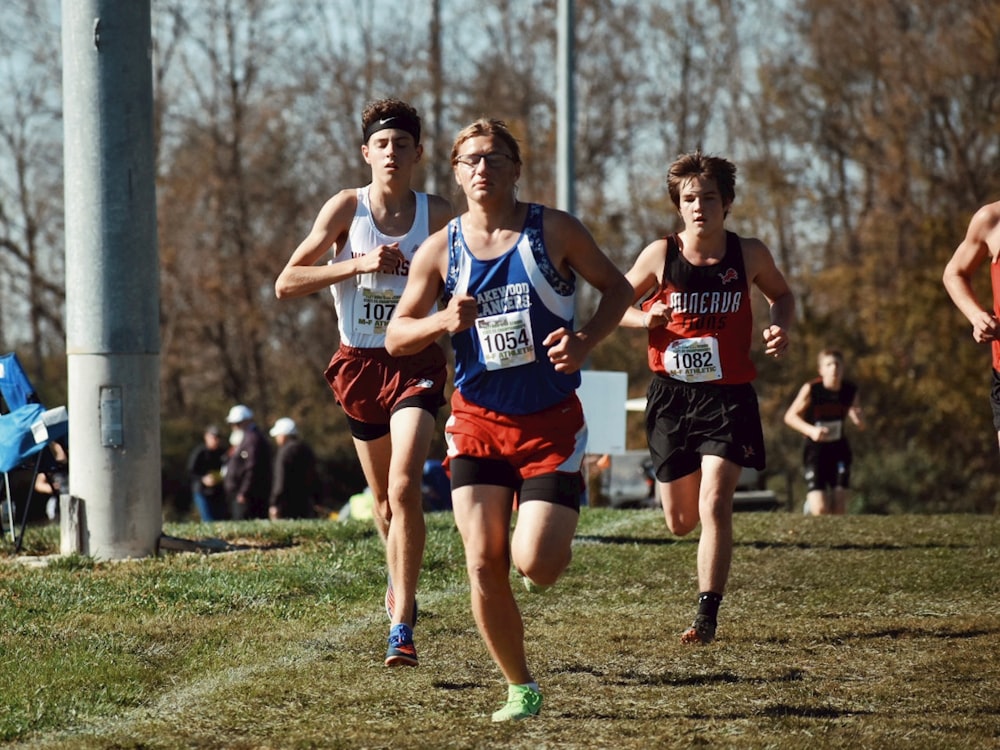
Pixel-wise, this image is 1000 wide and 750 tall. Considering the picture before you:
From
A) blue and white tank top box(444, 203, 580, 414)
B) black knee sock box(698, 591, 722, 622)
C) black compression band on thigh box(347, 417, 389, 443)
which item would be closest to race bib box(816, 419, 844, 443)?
black knee sock box(698, 591, 722, 622)

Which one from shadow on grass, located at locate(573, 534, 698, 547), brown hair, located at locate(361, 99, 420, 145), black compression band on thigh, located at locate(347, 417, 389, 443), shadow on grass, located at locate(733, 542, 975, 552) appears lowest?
shadow on grass, located at locate(733, 542, 975, 552)

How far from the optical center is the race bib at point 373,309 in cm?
695

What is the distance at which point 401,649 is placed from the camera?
20.4 feet

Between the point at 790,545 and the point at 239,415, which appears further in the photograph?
the point at 239,415

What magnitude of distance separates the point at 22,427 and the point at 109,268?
4.52 feet

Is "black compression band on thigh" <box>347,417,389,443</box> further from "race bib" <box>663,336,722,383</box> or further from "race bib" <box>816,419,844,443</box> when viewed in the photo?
"race bib" <box>816,419,844,443</box>

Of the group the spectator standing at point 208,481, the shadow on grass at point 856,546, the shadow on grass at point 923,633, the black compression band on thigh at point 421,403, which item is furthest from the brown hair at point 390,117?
the spectator standing at point 208,481

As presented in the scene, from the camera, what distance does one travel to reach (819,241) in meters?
37.4

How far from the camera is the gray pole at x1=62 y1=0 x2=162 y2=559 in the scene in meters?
10.3

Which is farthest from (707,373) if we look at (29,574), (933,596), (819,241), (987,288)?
(819,241)

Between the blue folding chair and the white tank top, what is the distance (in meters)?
4.29

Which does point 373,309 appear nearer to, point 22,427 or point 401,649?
point 401,649

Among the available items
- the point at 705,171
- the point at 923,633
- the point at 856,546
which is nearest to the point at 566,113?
the point at 856,546

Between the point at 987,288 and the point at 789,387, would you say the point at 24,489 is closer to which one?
the point at 789,387
